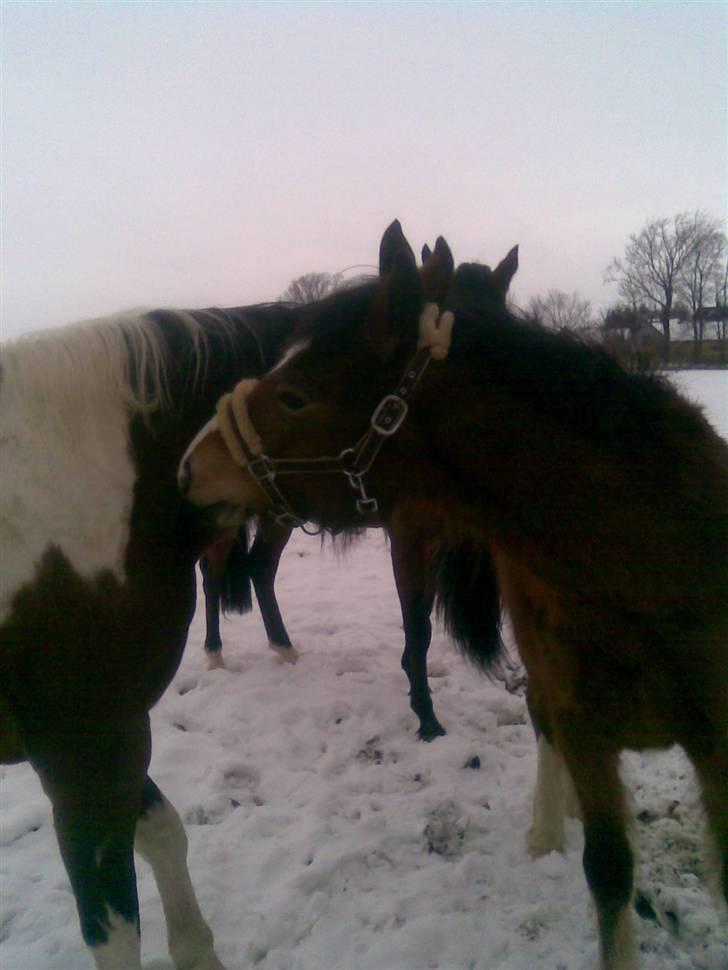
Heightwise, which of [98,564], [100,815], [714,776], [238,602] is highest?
[98,564]

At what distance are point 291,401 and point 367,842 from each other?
205 cm

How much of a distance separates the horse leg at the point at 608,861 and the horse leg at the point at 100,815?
51.5 inches

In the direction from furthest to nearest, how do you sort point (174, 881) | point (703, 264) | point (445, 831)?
1. point (703, 264)
2. point (445, 831)
3. point (174, 881)

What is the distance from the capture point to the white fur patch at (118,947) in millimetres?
1711

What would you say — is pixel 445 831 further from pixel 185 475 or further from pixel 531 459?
pixel 185 475

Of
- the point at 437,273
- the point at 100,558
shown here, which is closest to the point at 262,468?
the point at 100,558

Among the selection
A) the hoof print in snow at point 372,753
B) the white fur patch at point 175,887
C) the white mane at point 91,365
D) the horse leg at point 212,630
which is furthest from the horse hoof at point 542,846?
the horse leg at point 212,630

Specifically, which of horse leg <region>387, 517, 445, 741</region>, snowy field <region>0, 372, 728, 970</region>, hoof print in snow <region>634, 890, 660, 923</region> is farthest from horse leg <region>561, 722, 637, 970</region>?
horse leg <region>387, 517, 445, 741</region>

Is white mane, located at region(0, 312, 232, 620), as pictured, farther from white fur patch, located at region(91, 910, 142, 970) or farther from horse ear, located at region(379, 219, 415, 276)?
white fur patch, located at region(91, 910, 142, 970)

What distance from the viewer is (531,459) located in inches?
61.6

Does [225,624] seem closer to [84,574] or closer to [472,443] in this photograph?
[84,574]

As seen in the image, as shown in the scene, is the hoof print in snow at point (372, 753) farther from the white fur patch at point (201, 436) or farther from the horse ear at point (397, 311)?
the horse ear at point (397, 311)

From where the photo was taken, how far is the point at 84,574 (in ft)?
5.24

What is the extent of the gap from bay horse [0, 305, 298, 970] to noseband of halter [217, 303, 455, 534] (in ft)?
0.82
